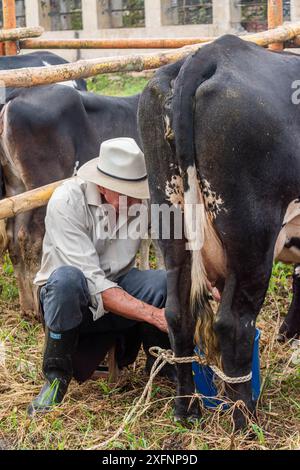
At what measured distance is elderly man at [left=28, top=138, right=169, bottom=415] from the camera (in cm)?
427

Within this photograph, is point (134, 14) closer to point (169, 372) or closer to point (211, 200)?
point (169, 372)

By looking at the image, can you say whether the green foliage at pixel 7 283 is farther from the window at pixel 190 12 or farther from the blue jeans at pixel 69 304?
the window at pixel 190 12

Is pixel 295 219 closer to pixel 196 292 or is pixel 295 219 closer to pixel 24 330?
pixel 196 292

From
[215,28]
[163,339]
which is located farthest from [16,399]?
[215,28]

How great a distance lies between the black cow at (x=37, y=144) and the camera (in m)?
6.28

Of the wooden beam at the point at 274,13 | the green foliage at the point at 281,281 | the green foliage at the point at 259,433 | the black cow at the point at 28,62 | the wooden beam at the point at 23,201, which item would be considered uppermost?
the wooden beam at the point at 274,13

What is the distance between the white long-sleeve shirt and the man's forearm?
0.04 m

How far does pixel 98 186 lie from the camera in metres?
4.46

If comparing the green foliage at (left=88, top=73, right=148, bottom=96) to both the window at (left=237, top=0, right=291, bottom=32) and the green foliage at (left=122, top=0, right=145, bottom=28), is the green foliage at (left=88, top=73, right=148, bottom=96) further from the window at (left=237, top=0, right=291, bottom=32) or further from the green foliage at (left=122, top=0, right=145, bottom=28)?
the green foliage at (left=122, top=0, right=145, bottom=28)

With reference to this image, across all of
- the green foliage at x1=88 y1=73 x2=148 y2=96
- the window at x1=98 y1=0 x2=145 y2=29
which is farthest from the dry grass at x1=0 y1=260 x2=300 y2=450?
the window at x1=98 y1=0 x2=145 y2=29

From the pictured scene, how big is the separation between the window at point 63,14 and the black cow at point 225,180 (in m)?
22.8

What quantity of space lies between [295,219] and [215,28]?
18120 mm

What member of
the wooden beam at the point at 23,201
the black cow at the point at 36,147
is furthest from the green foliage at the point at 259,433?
the black cow at the point at 36,147

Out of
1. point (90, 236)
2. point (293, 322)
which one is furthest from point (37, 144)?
point (293, 322)
